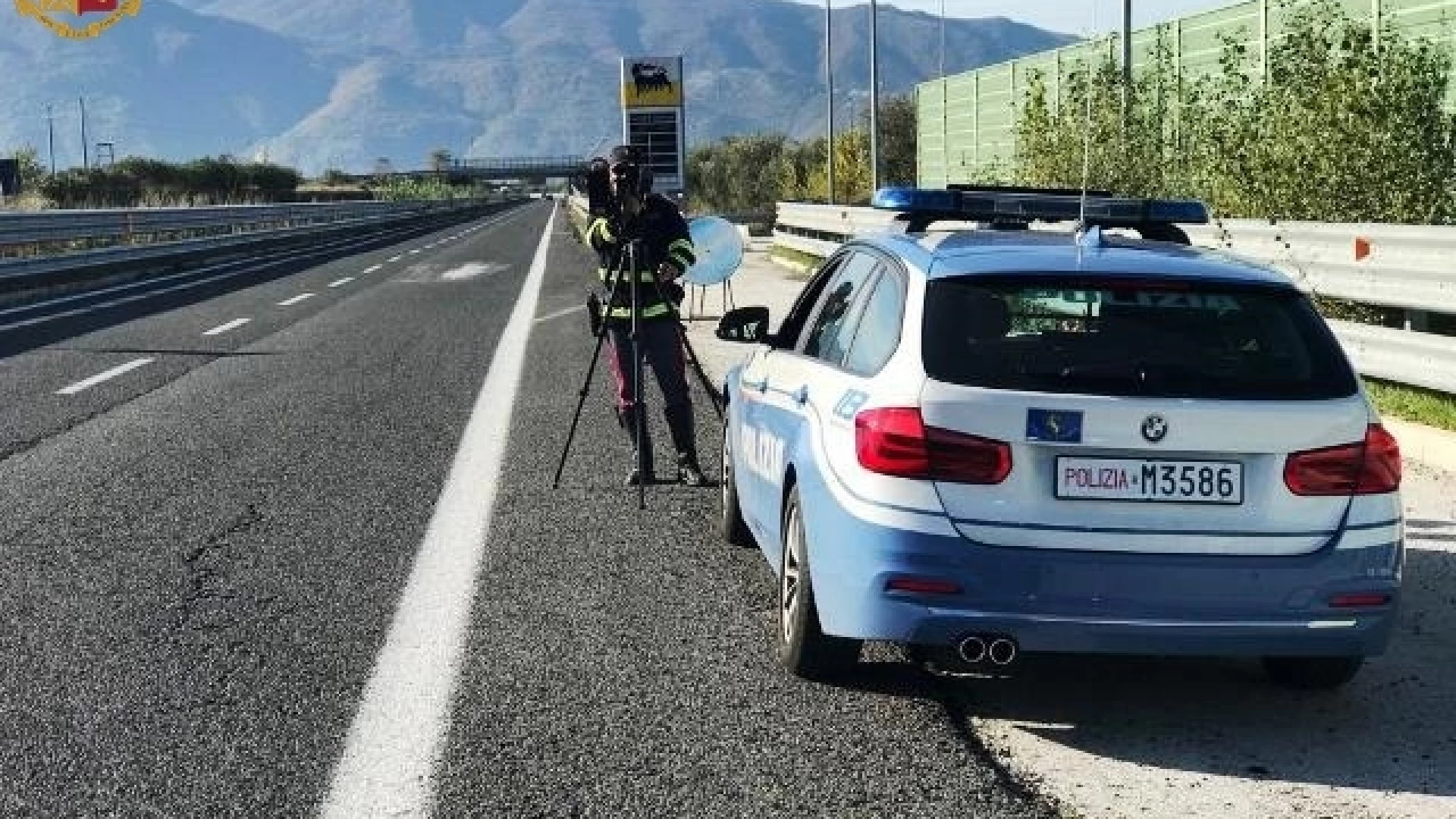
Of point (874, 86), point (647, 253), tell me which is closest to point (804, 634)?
point (647, 253)

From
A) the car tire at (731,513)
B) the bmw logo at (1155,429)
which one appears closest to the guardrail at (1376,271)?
the car tire at (731,513)

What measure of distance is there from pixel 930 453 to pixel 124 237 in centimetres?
2958

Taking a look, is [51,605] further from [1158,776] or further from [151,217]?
[151,217]

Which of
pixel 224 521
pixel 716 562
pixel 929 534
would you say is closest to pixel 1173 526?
pixel 929 534

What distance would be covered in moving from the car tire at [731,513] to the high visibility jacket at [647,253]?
4.91ft

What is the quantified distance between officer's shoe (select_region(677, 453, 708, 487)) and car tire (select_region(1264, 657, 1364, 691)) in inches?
152

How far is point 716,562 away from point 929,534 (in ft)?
7.65

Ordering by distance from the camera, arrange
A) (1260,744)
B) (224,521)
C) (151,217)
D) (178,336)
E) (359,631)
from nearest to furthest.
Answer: (1260,744), (359,631), (224,521), (178,336), (151,217)

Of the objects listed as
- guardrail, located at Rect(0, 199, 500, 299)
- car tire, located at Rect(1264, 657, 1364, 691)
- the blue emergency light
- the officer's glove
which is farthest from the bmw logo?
guardrail, located at Rect(0, 199, 500, 299)

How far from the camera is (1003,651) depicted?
14.4ft

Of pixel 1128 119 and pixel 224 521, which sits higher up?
pixel 1128 119

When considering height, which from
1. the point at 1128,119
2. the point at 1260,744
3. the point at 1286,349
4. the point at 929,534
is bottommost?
the point at 1260,744

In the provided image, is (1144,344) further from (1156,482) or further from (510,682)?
(510,682)

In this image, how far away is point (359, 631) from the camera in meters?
5.47
